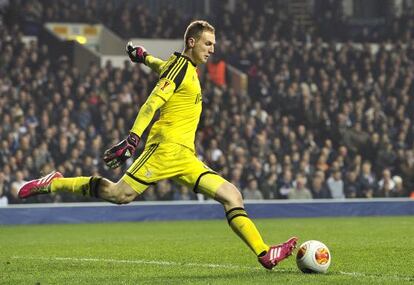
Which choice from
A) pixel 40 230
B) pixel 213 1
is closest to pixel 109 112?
pixel 40 230

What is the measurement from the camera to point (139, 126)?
9094 millimetres

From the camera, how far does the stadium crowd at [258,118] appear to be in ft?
70.3

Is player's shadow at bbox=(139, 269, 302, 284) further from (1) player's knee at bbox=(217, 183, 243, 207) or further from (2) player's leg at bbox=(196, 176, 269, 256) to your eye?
(1) player's knee at bbox=(217, 183, 243, 207)

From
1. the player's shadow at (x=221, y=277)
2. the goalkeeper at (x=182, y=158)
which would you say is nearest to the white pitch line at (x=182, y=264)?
the player's shadow at (x=221, y=277)

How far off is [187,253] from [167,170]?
2.73 metres

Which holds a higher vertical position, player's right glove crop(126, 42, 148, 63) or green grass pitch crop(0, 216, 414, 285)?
player's right glove crop(126, 42, 148, 63)

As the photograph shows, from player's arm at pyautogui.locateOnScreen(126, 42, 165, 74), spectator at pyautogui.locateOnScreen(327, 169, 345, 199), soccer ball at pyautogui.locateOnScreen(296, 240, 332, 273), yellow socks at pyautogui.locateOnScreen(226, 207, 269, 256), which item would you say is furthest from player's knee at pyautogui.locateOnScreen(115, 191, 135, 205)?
spectator at pyautogui.locateOnScreen(327, 169, 345, 199)

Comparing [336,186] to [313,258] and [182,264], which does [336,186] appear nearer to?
[182,264]

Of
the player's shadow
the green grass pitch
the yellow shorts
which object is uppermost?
the yellow shorts

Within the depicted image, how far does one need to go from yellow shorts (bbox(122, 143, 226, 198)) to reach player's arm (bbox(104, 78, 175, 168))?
17.2 inches

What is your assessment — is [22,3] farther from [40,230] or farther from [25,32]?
[40,230]

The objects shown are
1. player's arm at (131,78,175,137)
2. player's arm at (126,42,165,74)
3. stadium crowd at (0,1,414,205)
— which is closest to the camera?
player's arm at (131,78,175,137)

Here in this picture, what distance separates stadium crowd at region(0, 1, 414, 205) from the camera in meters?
21.4

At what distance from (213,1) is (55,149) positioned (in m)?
10.8
